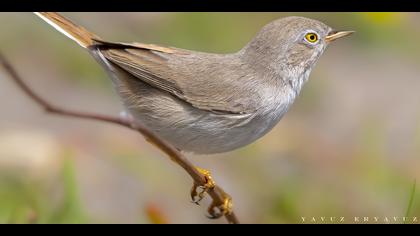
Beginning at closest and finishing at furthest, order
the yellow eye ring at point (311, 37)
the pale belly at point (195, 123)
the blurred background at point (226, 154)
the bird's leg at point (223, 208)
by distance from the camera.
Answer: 1. the bird's leg at point (223, 208)
2. the pale belly at point (195, 123)
3. the yellow eye ring at point (311, 37)
4. the blurred background at point (226, 154)

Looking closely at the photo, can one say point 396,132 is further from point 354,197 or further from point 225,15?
point 225,15

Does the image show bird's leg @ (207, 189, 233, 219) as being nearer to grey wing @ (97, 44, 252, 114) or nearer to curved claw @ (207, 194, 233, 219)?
curved claw @ (207, 194, 233, 219)

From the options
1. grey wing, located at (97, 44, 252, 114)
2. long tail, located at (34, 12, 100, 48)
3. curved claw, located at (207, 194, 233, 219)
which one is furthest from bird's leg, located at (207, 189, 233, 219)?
long tail, located at (34, 12, 100, 48)

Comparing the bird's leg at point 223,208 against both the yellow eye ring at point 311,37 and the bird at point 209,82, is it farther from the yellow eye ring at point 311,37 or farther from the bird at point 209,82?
the yellow eye ring at point 311,37

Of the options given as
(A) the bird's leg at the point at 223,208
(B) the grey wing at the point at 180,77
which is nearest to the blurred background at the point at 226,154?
(A) the bird's leg at the point at 223,208

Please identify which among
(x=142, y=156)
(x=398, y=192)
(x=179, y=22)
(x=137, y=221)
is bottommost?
(x=137, y=221)

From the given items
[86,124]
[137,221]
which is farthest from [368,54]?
[137,221]
